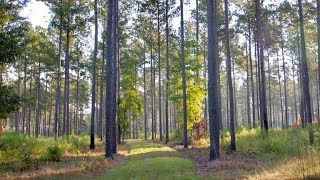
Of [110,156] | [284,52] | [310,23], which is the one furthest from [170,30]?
[284,52]

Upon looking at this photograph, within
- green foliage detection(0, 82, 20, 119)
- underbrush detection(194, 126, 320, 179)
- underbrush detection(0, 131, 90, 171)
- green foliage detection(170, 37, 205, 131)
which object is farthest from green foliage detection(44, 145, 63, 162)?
green foliage detection(170, 37, 205, 131)

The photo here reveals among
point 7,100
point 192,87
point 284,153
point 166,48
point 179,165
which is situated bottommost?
point 179,165

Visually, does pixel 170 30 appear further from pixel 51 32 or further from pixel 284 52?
pixel 284 52

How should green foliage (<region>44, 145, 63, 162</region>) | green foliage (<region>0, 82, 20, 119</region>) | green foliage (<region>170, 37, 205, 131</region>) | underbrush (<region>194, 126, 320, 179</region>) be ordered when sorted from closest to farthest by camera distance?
underbrush (<region>194, 126, 320, 179</region>), green foliage (<region>0, 82, 20, 119</region>), green foliage (<region>44, 145, 63, 162</region>), green foliage (<region>170, 37, 205, 131</region>)

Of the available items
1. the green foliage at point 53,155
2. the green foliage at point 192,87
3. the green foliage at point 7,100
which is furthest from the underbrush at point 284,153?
the green foliage at point 7,100

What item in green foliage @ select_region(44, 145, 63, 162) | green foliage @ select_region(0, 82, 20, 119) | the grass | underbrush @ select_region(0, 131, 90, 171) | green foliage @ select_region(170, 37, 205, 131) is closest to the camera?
the grass

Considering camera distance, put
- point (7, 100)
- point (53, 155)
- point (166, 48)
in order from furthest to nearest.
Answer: point (166, 48), point (53, 155), point (7, 100)

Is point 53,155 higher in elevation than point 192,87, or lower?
lower

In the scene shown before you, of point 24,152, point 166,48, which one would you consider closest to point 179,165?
point 24,152

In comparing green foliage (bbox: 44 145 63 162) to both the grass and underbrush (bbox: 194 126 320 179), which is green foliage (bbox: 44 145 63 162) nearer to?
the grass

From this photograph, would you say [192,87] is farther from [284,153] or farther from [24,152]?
[24,152]

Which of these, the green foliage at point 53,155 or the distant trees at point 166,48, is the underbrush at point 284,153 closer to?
the distant trees at point 166,48

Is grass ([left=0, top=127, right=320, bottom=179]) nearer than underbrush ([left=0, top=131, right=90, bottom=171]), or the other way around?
grass ([left=0, top=127, right=320, bottom=179])

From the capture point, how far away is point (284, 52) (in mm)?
49188
